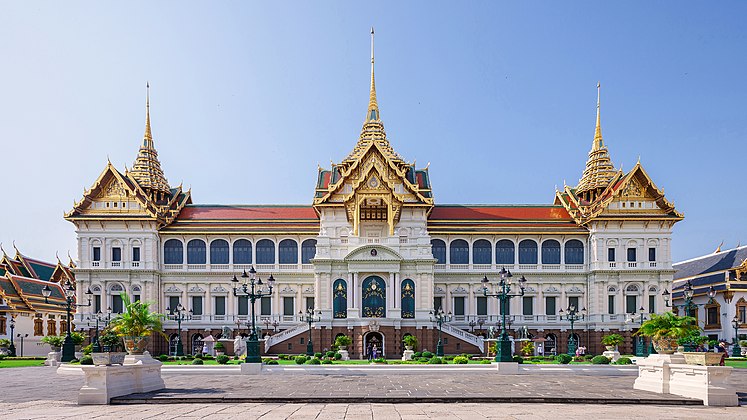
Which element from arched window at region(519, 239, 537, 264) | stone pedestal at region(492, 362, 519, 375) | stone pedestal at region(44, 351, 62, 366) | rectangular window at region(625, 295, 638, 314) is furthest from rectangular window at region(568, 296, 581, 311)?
stone pedestal at region(44, 351, 62, 366)

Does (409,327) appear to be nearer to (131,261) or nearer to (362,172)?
(362,172)

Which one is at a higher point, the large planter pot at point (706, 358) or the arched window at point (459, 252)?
the arched window at point (459, 252)

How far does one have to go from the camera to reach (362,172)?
184 feet

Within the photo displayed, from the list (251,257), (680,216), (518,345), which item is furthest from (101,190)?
(680,216)

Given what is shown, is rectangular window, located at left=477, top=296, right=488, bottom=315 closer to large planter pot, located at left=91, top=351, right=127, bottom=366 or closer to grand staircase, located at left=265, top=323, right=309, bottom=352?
grand staircase, located at left=265, top=323, right=309, bottom=352

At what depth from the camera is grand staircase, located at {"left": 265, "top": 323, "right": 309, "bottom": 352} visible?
5019 cm

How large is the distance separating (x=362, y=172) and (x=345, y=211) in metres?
3.44

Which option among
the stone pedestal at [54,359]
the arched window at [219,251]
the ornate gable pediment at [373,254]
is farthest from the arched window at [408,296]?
the stone pedestal at [54,359]

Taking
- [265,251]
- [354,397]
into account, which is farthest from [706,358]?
[265,251]

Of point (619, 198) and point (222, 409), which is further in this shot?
point (619, 198)

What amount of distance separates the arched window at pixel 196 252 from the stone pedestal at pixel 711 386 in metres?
43.9

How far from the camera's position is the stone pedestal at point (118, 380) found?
19.5 meters

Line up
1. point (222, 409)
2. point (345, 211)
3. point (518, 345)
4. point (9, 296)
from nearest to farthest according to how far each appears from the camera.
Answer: point (222, 409) < point (518, 345) < point (345, 211) < point (9, 296)

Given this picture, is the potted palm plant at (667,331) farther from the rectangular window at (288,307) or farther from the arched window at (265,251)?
the arched window at (265,251)
